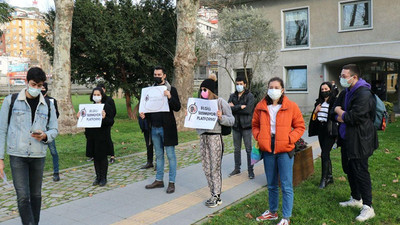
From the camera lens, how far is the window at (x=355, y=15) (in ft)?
66.6

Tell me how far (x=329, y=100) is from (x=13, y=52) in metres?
136

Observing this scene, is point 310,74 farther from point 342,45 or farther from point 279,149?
point 279,149

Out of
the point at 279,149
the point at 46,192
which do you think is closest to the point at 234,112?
the point at 279,149

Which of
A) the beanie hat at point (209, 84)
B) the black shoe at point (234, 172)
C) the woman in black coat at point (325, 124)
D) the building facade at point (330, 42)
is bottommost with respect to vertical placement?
the black shoe at point (234, 172)

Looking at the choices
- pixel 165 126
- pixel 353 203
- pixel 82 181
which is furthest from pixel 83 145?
pixel 353 203

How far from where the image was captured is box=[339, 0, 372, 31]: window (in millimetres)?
20314

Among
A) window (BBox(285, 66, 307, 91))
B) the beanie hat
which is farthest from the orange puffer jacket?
window (BBox(285, 66, 307, 91))

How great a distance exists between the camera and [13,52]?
123250 millimetres

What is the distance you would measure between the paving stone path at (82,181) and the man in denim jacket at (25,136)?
135 cm

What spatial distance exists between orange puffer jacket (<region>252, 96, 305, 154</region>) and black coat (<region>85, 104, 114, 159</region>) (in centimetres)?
347

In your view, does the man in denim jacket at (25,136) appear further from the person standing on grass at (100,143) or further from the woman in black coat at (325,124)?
the woman in black coat at (325,124)

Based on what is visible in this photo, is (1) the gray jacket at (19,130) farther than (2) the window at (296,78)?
No

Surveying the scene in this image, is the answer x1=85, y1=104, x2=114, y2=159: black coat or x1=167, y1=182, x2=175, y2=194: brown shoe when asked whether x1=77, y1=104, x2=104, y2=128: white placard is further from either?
x1=167, y1=182, x2=175, y2=194: brown shoe

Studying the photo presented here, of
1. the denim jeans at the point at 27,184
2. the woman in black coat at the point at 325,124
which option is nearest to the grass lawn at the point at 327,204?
the woman in black coat at the point at 325,124
